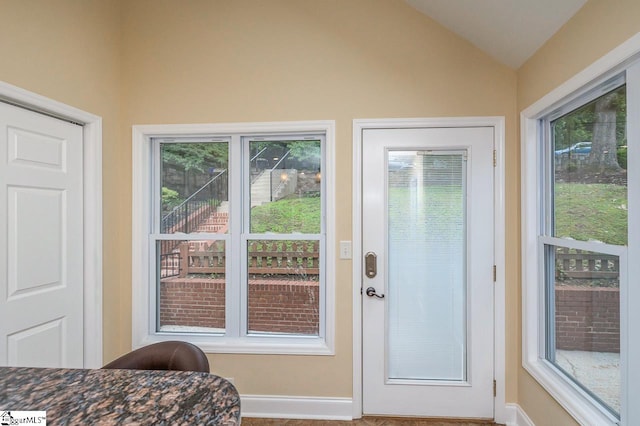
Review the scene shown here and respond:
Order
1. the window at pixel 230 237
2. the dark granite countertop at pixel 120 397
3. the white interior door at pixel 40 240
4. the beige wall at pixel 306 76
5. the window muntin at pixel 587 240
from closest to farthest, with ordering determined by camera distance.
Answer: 1. the dark granite countertop at pixel 120 397
2. the window muntin at pixel 587 240
3. the white interior door at pixel 40 240
4. the beige wall at pixel 306 76
5. the window at pixel 230 237

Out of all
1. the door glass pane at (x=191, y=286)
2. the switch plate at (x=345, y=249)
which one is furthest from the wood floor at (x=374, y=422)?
the switch plate at (x=345, y=249)

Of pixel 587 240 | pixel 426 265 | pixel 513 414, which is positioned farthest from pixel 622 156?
pixel 513 414

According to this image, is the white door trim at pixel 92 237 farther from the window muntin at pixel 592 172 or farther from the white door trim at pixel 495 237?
the window muntin at pixel 592 172

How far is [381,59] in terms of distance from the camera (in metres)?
2.20

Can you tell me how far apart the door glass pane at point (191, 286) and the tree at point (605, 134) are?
7.31 ft

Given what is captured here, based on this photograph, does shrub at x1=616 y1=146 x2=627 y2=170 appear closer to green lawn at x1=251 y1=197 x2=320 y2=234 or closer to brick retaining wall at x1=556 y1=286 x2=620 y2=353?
brick retaining wall at x1=556 y1=286 x2=620 y2=353

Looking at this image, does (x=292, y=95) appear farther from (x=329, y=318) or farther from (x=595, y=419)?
(x=595, y=419)

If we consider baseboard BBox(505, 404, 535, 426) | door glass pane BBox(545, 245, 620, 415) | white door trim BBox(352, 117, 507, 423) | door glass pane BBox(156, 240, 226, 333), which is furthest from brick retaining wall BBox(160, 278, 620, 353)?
door glass pane BBox(545, 245, 620, 415)

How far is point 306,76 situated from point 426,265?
1523 millimetres

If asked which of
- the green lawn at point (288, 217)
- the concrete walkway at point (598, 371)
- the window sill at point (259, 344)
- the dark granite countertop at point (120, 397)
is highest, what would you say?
the green lawn at point (288, 217)

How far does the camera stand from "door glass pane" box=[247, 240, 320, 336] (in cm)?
235

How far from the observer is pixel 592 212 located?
1.55 meters

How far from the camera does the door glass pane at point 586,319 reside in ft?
4.74

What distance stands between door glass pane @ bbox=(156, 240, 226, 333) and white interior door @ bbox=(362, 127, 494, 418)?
1.07 metres
